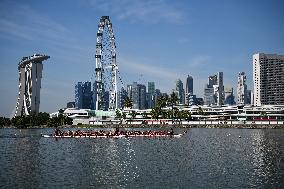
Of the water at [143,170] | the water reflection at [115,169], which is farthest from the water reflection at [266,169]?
the water reflection at [115,169]

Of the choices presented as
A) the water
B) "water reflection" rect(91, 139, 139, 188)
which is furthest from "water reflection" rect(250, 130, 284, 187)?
"water reflection" rect(91, 139, 139, 188)

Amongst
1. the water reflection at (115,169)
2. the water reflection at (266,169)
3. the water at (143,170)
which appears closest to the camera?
the water at (143,170)

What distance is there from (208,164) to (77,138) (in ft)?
238

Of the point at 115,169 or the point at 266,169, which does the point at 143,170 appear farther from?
the point at 266,169

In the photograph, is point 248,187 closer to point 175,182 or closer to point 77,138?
point 175,182

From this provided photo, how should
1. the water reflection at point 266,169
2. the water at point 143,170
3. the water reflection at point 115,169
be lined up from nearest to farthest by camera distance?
1. the water at point 143,170
2. the water reflection at point 266,169
3. the water reflection at point 115,169

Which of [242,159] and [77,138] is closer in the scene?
[242,159]

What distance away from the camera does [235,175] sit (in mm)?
48969

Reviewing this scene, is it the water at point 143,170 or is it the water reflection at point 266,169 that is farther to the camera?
the water reflection at point 266,169

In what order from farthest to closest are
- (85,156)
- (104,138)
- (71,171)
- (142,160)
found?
(104,138), (85,156), (142,160), (71,171)

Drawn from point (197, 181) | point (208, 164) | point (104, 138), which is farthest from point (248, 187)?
point (104, 138)

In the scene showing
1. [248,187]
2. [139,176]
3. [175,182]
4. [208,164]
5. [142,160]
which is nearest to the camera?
[248,187]

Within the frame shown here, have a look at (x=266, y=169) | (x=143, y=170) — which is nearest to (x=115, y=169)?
(x=143, y=170)

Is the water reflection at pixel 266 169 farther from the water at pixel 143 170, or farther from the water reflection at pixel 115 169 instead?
the water reflection at pixel 115 169
